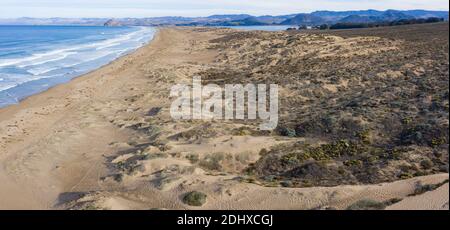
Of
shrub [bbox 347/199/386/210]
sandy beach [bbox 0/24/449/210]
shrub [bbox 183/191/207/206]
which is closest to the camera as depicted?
shrub [bbox 347/199/386/210]

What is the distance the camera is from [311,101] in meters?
20.5

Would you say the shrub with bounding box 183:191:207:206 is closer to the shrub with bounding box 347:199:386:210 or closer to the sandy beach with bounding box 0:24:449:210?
the sandy beach with bounding box 0:24:449:210

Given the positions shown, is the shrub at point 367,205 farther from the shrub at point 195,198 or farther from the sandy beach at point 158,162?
the shrub at point 195,198

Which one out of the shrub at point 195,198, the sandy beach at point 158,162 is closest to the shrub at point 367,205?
the sandy beach at point 158,162

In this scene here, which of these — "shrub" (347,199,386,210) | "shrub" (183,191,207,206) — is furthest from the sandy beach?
"shrub" (347,199,386,210)

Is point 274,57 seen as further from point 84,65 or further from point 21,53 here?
point 21,53

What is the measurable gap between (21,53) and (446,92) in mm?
48109

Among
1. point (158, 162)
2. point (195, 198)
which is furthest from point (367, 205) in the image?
point (158, 162)

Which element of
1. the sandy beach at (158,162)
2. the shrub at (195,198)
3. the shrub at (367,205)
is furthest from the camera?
the shrub at (195,198)

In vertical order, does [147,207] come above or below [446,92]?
below

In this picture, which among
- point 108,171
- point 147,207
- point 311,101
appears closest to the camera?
point 147,207

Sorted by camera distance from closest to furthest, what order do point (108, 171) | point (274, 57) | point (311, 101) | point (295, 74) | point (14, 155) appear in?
point (108, 171)
point (14, 155)
point (311, 101)
point (295, 74)
point (274, 57)

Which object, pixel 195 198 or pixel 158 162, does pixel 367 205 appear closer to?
pixel 195 198
